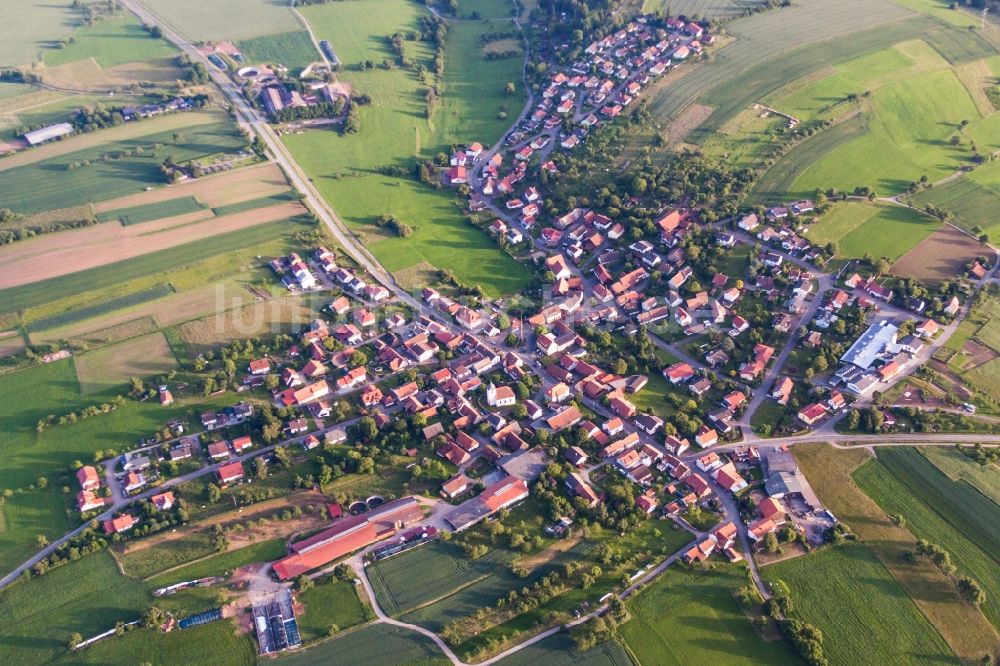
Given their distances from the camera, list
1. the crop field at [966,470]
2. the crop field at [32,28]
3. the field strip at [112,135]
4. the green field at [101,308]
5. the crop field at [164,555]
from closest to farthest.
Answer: the crop field at [164,555]
the crop field at [966,470]
the green field at [101,308]
the field strip at [112,135]
the crop field at [32,28]

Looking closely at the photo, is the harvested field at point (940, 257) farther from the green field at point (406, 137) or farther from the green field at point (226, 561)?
the green field at point (226, 561)

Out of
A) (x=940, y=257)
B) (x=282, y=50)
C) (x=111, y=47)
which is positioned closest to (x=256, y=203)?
(x=282, y=50)

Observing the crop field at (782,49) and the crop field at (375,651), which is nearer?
the crop field at (375,651)

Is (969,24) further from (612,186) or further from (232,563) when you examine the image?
(232,563)

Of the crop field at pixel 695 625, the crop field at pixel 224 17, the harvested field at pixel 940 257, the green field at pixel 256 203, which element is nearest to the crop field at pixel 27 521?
the green field at pixel 256 203

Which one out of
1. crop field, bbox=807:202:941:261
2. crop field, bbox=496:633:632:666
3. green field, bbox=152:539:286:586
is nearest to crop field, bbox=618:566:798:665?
crop field, bbox=496:633:632:666

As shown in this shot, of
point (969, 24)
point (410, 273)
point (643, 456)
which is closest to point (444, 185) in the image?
point (410, 273)

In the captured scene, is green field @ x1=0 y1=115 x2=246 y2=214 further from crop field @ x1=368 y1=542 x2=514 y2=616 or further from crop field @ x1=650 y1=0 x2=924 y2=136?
crop field @ x1=368 y1=542 x2=514 y2=616
